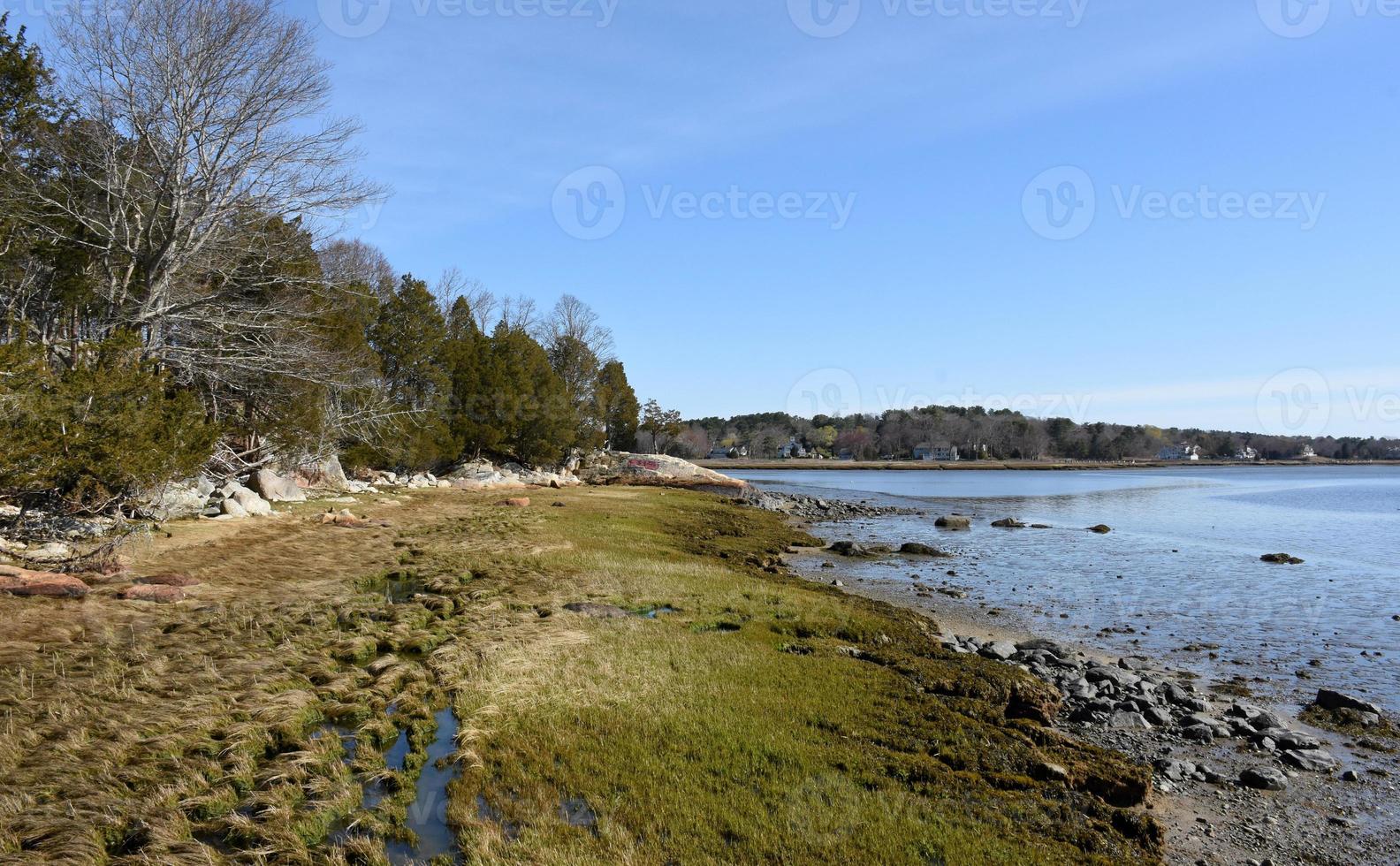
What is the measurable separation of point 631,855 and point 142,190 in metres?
22.8

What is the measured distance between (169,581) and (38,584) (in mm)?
1783

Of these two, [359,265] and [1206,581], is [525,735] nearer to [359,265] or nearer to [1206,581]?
[1206,581]

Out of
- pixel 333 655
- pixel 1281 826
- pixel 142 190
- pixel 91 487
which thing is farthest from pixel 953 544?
pixel 142 190

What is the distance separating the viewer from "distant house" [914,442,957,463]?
17115 centimetres

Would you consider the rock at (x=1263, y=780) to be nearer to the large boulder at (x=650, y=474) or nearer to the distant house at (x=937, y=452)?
the large boulder at (x=650, y=474)

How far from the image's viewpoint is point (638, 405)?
268ft

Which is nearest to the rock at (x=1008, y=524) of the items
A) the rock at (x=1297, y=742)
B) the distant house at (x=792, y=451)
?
the rock at (x=1297, y=742)

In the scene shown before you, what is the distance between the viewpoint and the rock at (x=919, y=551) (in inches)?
1074

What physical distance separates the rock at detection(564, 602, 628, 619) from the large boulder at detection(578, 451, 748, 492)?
44.5m

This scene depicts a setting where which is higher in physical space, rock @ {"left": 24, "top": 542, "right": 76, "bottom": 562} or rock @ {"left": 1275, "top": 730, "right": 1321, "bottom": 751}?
rock @ {"left": 24, "top": 542, "right": 76, "bottom": 562}

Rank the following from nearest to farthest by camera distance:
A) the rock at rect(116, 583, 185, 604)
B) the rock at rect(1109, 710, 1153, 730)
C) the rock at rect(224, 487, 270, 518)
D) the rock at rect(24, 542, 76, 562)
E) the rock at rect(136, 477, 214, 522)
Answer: the rock at rect(1109, 710, 1153, 730)
the rock at rect(116, 583, 185, 604)
the rock at rect(24, 542, 76, 562)
the rock at rect(136, 477, 214, 522)
the rock at rect(224, 487, 270, 518)

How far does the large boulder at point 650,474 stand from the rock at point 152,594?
4502cm

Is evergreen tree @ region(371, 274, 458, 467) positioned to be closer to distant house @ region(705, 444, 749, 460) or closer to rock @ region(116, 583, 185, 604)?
rock @ region(116, 583, 185, 604)

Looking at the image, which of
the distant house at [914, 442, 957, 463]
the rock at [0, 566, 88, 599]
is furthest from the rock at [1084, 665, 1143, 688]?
the distant house at [914, 442, 957, 463]
